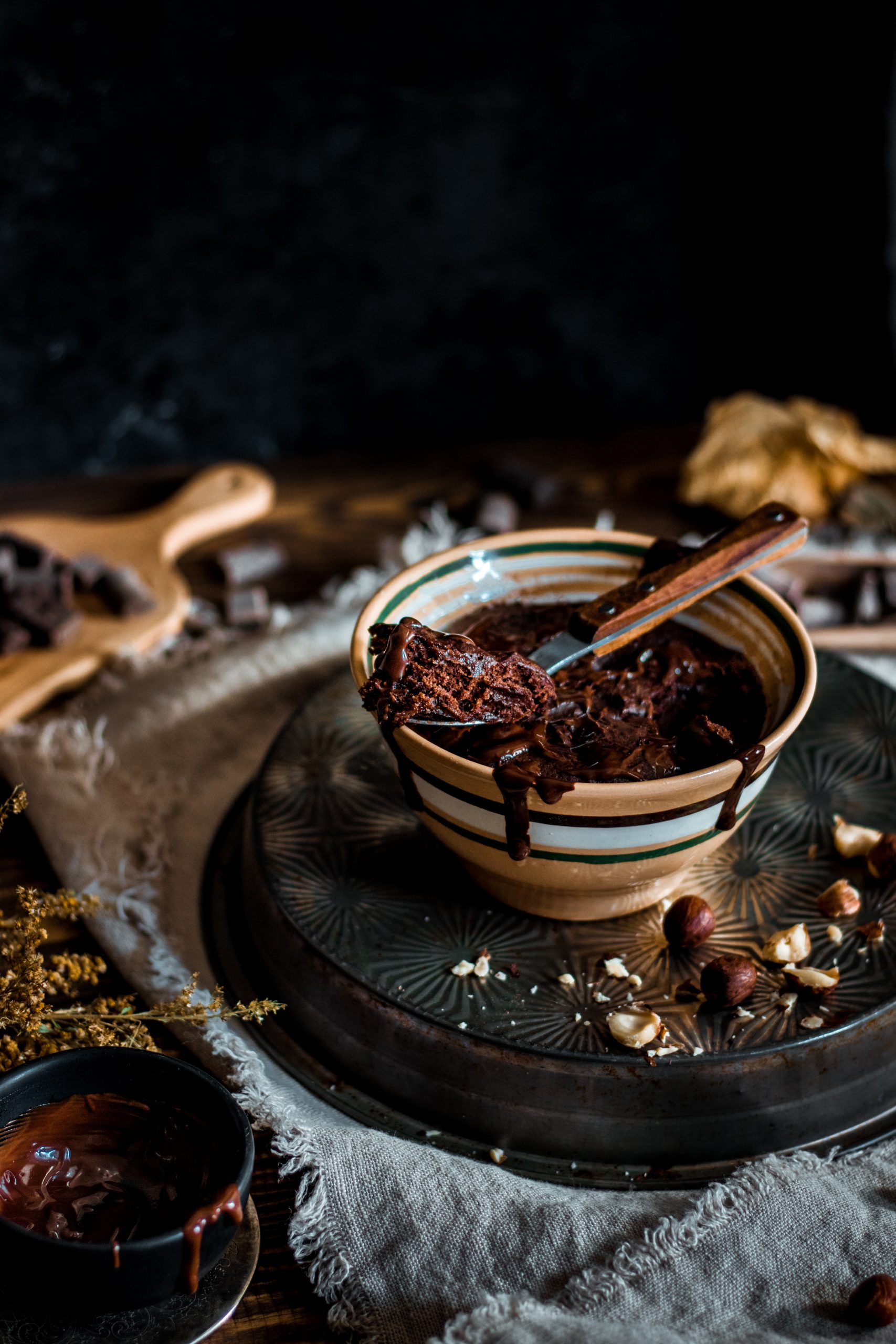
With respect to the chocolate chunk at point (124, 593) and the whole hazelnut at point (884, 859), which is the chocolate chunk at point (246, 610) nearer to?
the chocolate chunk at point (124, 593)

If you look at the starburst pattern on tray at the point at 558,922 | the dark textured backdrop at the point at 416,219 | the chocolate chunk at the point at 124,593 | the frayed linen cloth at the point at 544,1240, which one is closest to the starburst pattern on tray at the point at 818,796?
the starburst pattern on tray at the point at 558,922

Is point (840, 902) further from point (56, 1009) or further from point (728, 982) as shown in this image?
point (56, 1009)

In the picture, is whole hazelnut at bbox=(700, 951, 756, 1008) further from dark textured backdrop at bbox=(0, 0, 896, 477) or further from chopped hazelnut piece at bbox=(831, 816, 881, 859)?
dark textured backdrop at bbox=(0, 0, 896, 477)

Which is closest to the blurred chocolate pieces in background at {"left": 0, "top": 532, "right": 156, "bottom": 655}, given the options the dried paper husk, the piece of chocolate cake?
the piece of chocolate cake

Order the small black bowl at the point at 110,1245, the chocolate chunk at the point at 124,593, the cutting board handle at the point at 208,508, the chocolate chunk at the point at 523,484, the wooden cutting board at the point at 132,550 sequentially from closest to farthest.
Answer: the small black bowl at the point at 110,1245, the wooden cutting board at the point at 132,550, the chocolate chunk at the point at 124,593, the cutting board handle at the point at 208,508, the chocolate chunk at the point at 523,484

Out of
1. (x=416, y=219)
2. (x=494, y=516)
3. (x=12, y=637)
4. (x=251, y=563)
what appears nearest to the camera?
(x=12, y=637)

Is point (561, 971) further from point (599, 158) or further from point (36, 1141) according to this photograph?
point (599, 158)

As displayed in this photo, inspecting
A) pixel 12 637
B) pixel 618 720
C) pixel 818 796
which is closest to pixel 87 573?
pixel 12 637
